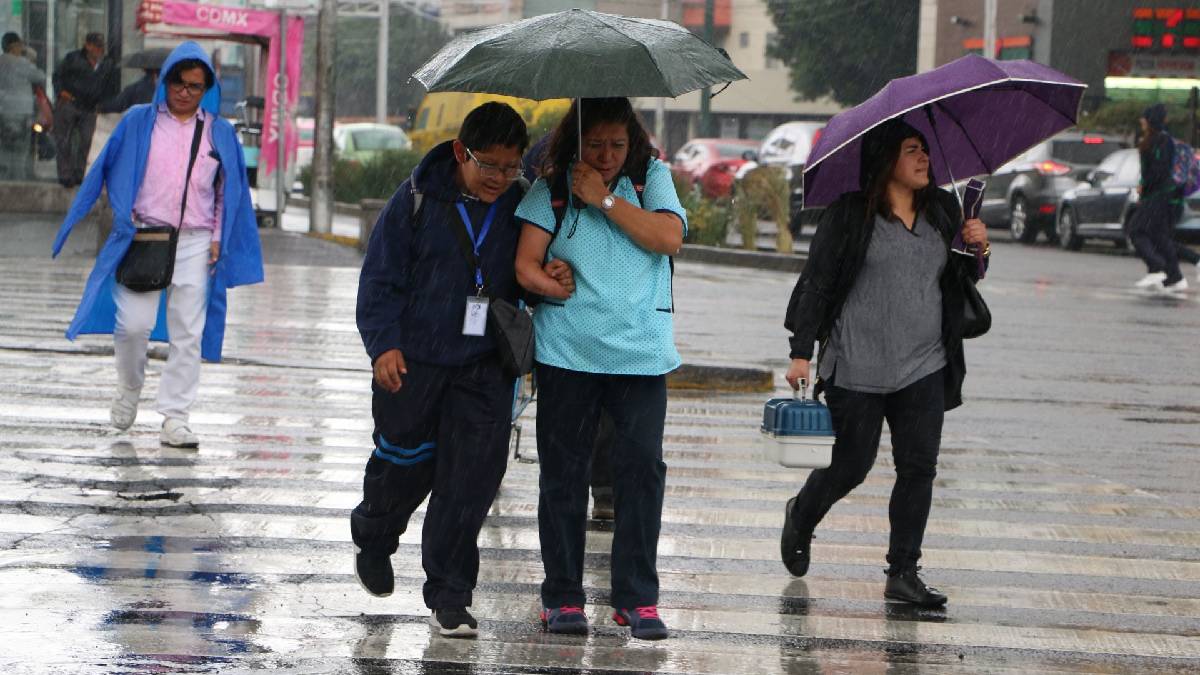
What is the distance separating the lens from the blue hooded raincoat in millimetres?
9031

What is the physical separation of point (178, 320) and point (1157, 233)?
47.7 ft

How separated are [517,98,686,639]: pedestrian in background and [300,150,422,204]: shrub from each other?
25.3 meters

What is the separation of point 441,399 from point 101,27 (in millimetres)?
21557

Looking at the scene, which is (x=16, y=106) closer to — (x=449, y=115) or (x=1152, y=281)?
(x=449, y=115)

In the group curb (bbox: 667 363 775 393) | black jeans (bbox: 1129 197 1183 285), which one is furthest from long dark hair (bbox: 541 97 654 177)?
black jeans (bbox: 1129 197 1183 285)

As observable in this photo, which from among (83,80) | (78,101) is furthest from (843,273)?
(78,101)

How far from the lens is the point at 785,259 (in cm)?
2519

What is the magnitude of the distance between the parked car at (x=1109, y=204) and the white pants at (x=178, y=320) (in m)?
19.9

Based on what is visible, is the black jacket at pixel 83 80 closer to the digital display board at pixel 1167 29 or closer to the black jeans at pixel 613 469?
the black jeans at pixel 613 469

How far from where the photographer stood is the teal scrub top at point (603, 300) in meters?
5.87

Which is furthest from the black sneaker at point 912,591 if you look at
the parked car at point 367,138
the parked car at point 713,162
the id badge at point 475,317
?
the parked car at point 367,138

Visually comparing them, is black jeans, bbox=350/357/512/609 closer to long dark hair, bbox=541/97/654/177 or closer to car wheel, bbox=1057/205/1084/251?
long dark hair, bbox=541/97/654/177

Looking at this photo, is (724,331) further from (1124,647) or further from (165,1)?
(165,1)

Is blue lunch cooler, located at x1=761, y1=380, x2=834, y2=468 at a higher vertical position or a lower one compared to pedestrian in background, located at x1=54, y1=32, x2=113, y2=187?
lower
